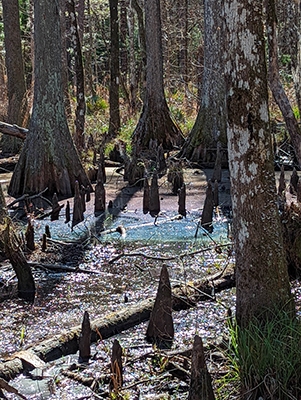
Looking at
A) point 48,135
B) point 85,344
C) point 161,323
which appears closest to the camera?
point 85,344

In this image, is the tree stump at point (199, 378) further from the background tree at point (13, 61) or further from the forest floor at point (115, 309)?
the background tree at point (13, 61)

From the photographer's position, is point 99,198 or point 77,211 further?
point 99,198

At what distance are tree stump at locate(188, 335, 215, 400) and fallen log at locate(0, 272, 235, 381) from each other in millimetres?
1297

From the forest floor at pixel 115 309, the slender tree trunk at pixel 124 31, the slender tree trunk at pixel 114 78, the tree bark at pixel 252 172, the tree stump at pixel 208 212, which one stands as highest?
the slender tree trunk at pixel 124 31

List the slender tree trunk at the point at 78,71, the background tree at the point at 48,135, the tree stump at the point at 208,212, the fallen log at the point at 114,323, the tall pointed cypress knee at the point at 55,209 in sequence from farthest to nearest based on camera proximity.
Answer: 1. the slender tree trunk at the point at 78,71
2. the background tree at the point at 48,135
3. the tall pointed cypress knee at the point at 55,209
4. the tree stump at the point at 208,212
5. the fallen log at the point at 114,323

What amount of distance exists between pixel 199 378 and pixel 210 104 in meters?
10.1

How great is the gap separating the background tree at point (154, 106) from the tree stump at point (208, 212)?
575cm

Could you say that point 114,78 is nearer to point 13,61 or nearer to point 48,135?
point 13,61

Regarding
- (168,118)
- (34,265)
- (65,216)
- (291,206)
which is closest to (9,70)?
(168,118)

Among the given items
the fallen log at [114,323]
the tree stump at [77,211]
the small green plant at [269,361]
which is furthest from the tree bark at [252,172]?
the tree stump at [77,211]

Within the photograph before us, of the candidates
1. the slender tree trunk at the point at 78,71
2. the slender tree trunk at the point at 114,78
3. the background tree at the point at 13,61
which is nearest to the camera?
the slender tree trunk at the point at 78,71

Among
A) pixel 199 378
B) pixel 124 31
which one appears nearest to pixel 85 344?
pixel 199 378

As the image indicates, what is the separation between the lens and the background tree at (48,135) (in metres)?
10.1

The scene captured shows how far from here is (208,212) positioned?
8.16 meters
